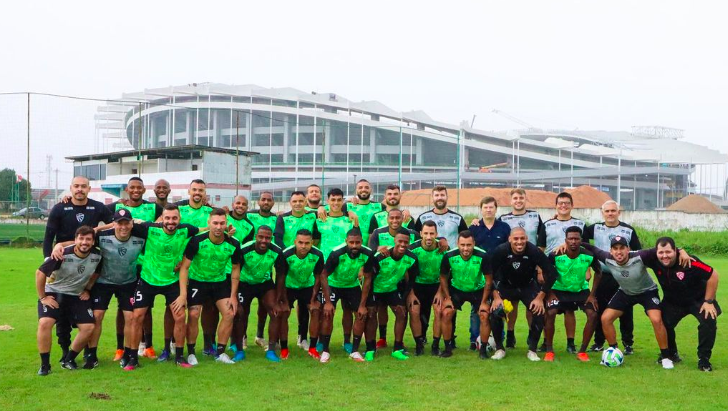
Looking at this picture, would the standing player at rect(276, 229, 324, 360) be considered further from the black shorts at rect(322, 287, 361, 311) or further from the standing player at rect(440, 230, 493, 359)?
the standing player at rect(440, 230, 493, 359)

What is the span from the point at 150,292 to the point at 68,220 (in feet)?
4.18

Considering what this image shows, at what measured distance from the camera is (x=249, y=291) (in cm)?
862

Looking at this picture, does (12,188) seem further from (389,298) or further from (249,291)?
(389,298)

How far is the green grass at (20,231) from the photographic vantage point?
87.1 feet

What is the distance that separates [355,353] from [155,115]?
94.2 m

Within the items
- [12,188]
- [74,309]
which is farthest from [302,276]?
[12,188]

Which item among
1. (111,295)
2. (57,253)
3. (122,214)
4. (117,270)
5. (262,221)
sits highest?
(122,214)

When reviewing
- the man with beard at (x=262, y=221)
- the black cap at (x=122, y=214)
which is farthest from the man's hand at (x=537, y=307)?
the black cap at (x=122, y=214)

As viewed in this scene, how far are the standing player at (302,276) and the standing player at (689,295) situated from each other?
394cm

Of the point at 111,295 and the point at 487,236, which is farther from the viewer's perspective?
the point at 487,236

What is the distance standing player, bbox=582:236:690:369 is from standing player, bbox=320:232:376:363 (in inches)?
109

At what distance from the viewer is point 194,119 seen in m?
91.2

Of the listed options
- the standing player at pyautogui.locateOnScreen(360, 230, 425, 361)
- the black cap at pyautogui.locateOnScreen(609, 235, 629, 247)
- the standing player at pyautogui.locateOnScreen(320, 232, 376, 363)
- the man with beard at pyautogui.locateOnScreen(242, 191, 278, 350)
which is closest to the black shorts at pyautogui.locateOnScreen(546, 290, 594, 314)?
the black cap at pyautogui.locateOnScreen(609, 235, 629, 247)

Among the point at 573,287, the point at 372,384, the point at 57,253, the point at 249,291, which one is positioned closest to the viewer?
the point at 372,384
